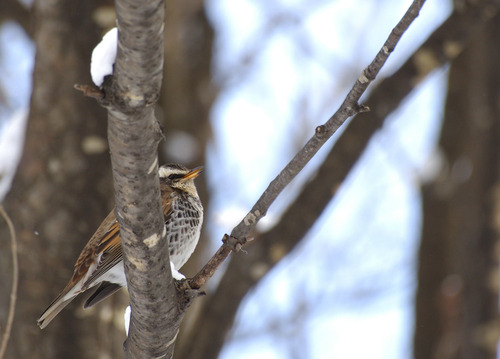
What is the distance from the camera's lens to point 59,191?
480cm

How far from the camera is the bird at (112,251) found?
3.88 m

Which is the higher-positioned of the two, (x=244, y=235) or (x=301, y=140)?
(x=301, y=140)

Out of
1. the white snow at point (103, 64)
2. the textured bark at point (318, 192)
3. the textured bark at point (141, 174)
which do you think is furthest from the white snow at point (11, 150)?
the white snow at point (103, 64)

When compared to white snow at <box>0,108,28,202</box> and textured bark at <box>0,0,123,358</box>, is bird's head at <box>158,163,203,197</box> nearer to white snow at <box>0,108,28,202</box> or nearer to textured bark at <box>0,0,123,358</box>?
textured bark at <box>0,0,123,358</box>

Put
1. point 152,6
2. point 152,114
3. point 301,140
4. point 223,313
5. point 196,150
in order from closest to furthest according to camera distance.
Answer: point 152,6 < point 152,114 < point 223,313 < point 196,150 < point 301,140

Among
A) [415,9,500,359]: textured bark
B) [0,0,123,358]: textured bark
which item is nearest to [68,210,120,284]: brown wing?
[0,0,123,358]: textured bark

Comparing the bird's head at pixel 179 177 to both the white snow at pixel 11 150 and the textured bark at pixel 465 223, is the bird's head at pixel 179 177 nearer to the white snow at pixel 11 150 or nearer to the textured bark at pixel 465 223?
the white snow at pixel 11 150

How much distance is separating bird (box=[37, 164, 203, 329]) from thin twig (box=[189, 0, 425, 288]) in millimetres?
1337

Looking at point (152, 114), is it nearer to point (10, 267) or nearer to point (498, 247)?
point (10, 267)

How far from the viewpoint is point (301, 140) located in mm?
8430

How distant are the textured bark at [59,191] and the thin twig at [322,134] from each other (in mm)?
2283

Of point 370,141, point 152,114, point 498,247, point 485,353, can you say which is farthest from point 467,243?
point 152,114

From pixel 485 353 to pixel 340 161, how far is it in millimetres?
2647

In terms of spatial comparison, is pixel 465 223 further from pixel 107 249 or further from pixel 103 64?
pixel 103 64
